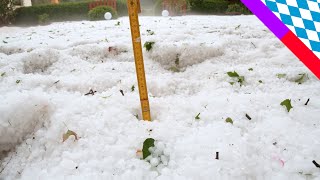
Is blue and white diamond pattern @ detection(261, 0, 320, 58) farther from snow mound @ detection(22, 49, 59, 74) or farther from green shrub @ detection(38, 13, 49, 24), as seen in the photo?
green shrub @ detection(38, 13, 49, 24)

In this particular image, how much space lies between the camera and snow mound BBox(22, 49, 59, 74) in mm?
3172

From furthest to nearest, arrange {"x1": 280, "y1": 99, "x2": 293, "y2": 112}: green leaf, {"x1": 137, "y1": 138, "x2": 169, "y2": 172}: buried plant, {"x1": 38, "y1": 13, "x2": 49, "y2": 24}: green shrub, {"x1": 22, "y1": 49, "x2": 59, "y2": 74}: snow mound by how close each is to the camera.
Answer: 1. {"x1": 38, "y1": 13, "x2": 49, "y2": 24}: green shrub
2. {"x1": 22, "y1": 49, "x2": 59, "y2": 74}: snow mound
3. {"x1": 280, "y1": 99, "x2": 293, "y2": 112}: green leaf
4. {"x1": 137, "y1": 138, "x2": 169, "y2": 172}: buried plant

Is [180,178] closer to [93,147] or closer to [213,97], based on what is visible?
[93,147]

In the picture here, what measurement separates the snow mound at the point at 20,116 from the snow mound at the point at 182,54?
160cm

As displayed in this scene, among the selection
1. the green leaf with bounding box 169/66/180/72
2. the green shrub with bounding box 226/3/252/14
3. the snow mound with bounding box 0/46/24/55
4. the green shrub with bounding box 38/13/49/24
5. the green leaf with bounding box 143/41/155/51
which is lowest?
the green shrub with bounding box 38/13/49/24

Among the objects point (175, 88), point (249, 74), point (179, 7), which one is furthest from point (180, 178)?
point (179, 7)

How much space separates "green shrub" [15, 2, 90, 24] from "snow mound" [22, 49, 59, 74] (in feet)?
44.3

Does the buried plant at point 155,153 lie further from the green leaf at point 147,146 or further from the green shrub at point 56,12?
the green shrub at point 56,12

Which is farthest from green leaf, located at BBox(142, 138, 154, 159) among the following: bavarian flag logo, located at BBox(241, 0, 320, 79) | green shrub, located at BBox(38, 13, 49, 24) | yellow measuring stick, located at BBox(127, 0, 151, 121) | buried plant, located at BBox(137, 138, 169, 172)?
Result: green shrub, located at BBox(38, 13, 49, 24)

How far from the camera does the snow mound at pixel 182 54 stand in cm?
318

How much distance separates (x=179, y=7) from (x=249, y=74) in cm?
902

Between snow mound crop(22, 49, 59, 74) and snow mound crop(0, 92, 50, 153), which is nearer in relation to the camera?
snow mound crop(0, 92, 50, 153)

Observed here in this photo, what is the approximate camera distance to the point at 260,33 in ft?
13.7

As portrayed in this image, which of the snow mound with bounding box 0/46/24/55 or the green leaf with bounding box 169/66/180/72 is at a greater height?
the snow mound with bounding box 0/46/24/55
